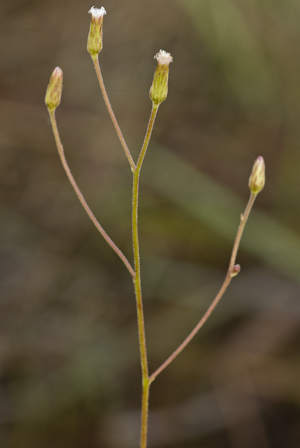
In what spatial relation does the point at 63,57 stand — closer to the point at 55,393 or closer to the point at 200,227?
the point at 200,227

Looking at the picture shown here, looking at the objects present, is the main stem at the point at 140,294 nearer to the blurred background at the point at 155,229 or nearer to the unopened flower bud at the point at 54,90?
the unopened flower bud at the point at 54,90

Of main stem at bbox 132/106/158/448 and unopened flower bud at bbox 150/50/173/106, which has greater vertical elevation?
unopened flower bud at bbox 150/50/173/106

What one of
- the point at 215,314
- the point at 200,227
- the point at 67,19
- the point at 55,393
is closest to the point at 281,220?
the point at 200,227

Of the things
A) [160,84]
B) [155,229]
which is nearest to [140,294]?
[160,84]

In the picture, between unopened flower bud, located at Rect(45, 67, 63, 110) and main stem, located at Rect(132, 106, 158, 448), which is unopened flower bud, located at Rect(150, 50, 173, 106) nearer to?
main stem, located at Rect(132, 106, 158, 448)

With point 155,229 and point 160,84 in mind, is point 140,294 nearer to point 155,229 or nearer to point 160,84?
point 160,84

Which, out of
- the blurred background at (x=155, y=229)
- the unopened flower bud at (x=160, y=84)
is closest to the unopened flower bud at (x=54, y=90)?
the unopened flower bud at (x=160, y=84)

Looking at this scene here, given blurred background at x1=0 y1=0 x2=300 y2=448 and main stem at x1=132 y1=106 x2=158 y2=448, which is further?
blurred background at x1=0 y1=0 x2=300 y2=448

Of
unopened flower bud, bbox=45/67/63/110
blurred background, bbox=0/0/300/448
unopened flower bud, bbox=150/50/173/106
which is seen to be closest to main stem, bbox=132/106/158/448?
unopened flower bud, bbox=150/50/173/106
